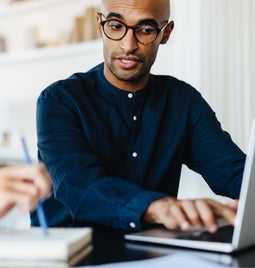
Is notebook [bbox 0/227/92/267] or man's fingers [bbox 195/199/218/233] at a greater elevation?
notebook [bbox 0/227/92/267]

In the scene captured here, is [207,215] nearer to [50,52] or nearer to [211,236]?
[211,236]

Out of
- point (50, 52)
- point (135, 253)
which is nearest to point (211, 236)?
point (135, 253)

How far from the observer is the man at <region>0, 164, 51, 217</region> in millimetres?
765

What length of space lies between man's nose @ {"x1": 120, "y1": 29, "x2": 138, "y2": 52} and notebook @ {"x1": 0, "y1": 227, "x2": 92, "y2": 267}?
2.54ft

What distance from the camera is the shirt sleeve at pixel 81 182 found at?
99 cm

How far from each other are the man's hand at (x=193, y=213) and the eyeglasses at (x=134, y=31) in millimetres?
660

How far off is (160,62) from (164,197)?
2.15 meters

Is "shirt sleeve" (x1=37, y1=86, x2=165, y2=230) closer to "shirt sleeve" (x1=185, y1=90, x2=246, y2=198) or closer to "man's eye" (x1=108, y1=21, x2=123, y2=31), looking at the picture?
"man's eye" (x1=108, y1=21, x2=123, y2=31)

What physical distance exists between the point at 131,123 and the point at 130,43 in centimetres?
23

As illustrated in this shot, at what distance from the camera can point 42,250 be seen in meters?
0.70

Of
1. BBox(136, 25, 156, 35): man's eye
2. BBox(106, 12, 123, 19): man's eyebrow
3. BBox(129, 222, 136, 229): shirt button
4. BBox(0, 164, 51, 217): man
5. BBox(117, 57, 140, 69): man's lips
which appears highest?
BBox(106, 12, 123, 19): man's eyebrow

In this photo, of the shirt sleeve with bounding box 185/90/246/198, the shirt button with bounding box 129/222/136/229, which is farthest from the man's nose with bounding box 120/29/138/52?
the shirt button with bounding box 129/222/136/229

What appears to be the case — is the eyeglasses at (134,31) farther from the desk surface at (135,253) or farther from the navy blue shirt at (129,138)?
the desk surface at (135,253)

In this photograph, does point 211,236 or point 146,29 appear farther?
point 146,29
